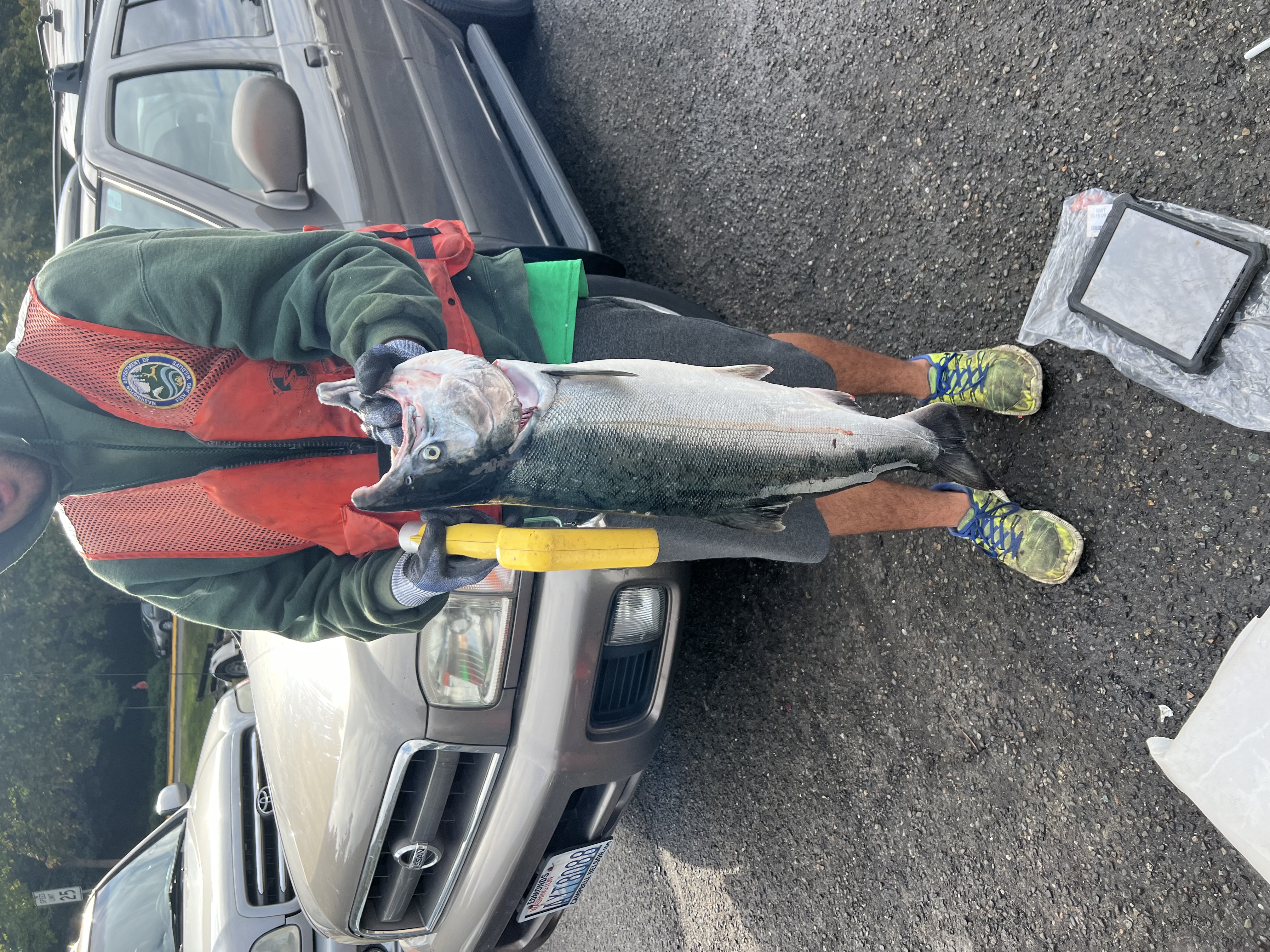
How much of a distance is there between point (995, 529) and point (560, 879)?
2.05 meters

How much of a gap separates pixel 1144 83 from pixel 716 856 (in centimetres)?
323

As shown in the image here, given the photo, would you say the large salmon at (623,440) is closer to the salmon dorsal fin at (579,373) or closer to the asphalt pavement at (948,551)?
the salmon dorsal fin at (579,373)

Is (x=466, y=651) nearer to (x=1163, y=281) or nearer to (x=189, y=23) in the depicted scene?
(x=1163, y=281)

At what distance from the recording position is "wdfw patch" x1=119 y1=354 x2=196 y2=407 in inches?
64.0

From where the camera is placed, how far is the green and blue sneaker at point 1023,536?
2.17m

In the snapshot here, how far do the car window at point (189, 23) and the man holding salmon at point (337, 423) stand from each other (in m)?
2.07

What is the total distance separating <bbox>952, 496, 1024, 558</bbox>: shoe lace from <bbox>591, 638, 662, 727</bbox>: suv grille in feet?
3.87

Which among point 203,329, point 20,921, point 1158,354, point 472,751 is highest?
point 1158,354

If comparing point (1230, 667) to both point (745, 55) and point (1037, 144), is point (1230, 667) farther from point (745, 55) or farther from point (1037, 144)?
point (745, 55)

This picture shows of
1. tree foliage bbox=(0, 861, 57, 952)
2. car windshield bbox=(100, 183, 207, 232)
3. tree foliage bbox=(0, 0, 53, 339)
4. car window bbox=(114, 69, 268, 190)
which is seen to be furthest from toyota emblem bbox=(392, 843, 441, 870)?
tree foliage bbox=(0, 861, 57, 952)

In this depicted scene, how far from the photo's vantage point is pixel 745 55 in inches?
123

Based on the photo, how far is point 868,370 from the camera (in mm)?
2463

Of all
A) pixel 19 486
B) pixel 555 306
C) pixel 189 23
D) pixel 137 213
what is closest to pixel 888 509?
pixel 555 306

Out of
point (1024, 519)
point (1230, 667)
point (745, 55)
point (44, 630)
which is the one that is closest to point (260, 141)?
point (745, 55)
